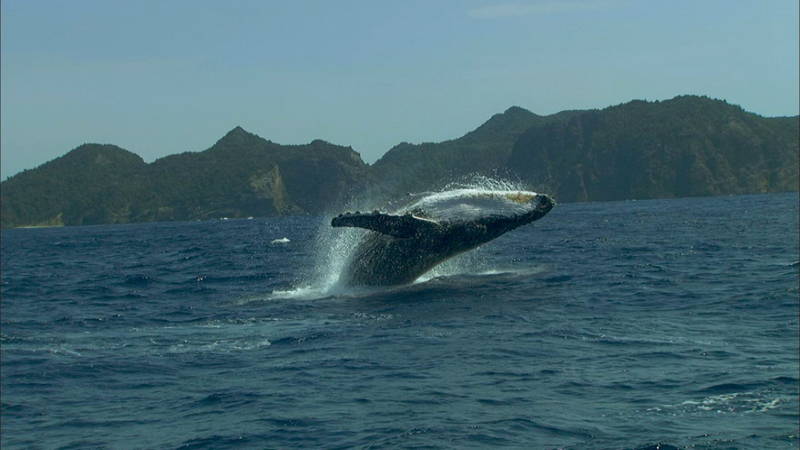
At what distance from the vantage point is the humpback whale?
20656 millimetres

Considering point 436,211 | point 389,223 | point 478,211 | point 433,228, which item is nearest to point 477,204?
point 478,211

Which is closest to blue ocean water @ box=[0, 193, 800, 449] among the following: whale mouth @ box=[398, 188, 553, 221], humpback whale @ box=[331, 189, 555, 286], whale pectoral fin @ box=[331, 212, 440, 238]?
humpback whale @ box=[331, 189, 555, 286]

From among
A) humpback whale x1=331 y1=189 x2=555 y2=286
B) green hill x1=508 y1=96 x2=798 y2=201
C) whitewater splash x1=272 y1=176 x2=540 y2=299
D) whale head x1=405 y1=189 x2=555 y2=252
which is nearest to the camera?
humpback whale x1=331 y1=189 x2=555 y2=286

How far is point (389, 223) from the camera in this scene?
20.1 m

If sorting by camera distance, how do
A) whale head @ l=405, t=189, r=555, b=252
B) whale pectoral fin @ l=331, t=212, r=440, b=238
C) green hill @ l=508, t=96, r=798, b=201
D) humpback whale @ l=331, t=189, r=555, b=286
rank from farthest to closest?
green hill @ l=508, t=96, r=798, b=201
whale head @ l=405, t=189, r=555, b=252
humpback whale @ l=331, t=189, r=555, b=286
whale pectoral fin @ l=331, t=212, r=440, b=238

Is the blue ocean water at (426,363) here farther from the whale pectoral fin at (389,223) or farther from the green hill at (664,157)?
the green hill at (664,157)

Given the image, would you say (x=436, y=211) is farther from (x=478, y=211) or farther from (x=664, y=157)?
(x=664, y=157)

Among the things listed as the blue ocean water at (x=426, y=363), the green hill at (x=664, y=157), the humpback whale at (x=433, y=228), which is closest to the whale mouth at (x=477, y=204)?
the humpback whale at (x=433, y=228)

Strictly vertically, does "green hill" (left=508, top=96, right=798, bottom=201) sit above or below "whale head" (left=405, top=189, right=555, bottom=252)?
above

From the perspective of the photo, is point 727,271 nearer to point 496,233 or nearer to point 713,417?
point 496,233

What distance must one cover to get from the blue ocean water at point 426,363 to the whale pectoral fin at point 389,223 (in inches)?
60.8

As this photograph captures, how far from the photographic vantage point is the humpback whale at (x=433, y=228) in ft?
67.8

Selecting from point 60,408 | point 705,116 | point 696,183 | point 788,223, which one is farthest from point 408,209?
point 705,116

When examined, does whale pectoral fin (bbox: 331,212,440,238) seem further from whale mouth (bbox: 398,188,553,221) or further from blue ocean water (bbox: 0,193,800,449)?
blue ocean water (bbox: 0,193,800,449)
